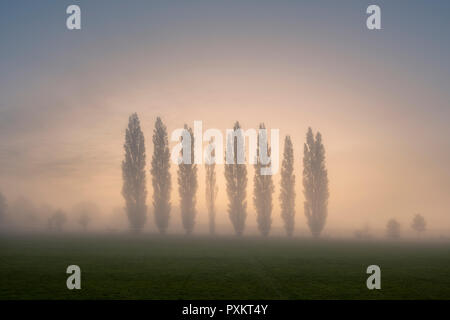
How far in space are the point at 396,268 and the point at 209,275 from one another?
1198 cm

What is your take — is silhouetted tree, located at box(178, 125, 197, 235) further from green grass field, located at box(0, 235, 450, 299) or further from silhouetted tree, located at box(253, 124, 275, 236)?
green grass field, located at box(0, 235, 450, 299)

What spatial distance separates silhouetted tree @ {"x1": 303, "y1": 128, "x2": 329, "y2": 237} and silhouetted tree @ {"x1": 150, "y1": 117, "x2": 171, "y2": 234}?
22774 mm

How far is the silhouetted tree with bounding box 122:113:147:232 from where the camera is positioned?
52.0m

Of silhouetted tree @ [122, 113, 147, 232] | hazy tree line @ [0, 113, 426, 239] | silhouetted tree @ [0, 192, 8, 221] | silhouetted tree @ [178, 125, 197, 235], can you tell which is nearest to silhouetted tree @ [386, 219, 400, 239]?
hazy tree line @ [0, 113, 426, 239]

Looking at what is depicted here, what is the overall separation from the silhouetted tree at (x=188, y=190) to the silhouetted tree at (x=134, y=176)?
652 centimetres

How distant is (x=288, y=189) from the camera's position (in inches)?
2397

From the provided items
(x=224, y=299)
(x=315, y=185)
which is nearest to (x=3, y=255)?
(x=224, y=299)

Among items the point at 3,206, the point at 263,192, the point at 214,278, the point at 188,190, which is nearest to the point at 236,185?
the point at 263,192

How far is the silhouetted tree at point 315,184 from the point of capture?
58.0 metres

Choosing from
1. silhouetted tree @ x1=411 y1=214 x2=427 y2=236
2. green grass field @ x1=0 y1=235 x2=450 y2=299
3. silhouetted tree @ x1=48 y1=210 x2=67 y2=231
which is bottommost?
silhouetted tree @ x1=411 y1=214 x2=427 y2=236

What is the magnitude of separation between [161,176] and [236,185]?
1232 cm

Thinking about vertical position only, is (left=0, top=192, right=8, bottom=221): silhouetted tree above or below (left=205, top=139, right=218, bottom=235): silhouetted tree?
below

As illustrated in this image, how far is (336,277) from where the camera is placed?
60.8ft

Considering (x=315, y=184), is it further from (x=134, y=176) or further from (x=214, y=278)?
(x=214, y=278)
